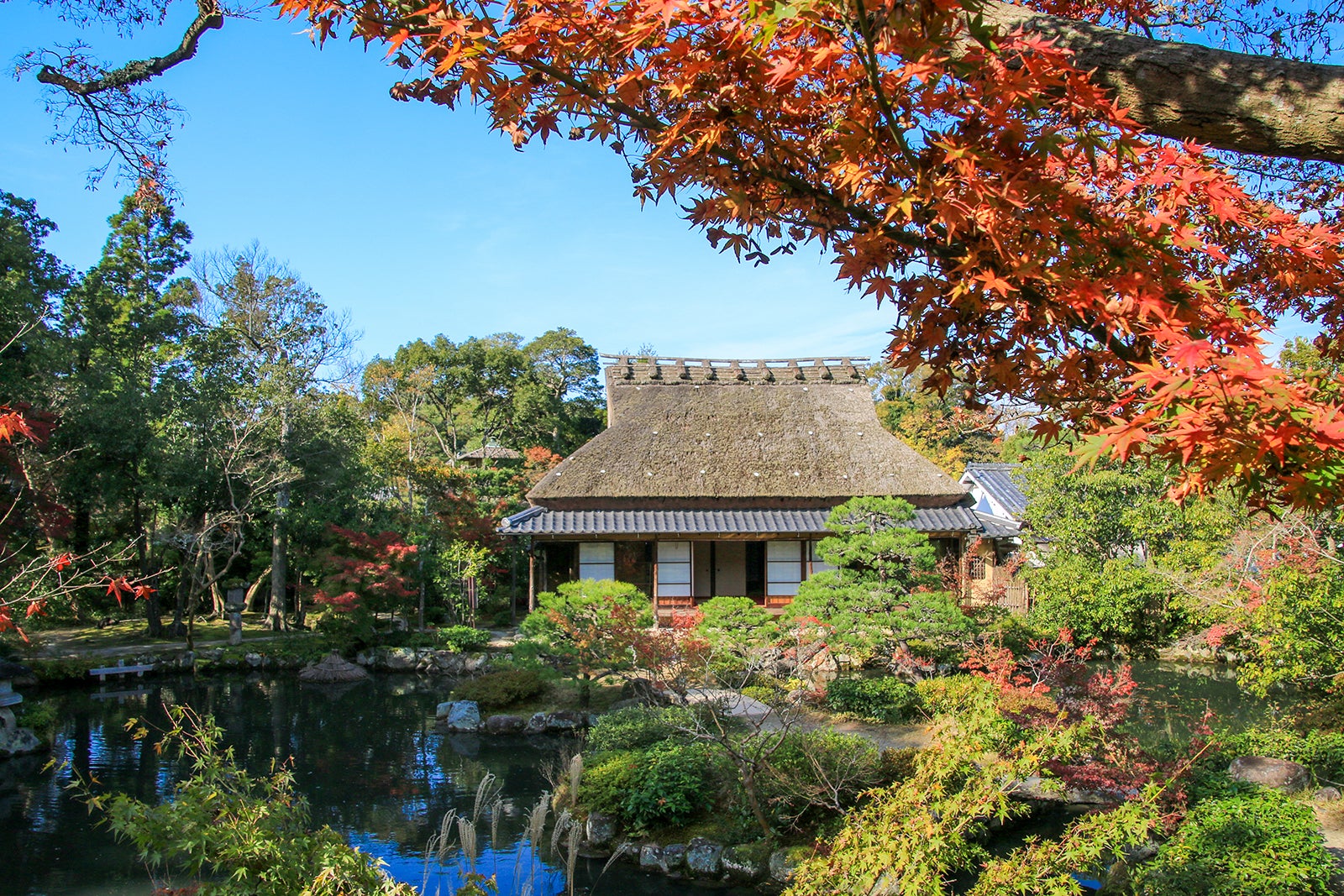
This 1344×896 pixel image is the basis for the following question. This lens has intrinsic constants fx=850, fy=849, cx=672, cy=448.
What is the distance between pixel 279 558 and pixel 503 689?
7491mm

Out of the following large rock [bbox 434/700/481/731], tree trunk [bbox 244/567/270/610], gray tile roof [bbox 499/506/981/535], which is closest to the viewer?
large rock [bbox 434/700/481/731]

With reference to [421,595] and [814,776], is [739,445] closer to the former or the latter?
[421,595]

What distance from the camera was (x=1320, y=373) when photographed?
1.82m

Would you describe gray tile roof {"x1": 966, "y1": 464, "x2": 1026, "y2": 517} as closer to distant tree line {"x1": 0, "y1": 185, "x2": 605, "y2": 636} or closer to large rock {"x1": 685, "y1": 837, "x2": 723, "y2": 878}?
distant tree line {"x1": 0, "y1": 185, "x2": 605, "y2": 636}

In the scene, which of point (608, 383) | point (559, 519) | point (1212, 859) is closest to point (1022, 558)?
point (559, 519)

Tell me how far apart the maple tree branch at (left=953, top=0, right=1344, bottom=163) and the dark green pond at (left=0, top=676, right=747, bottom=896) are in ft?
12.5

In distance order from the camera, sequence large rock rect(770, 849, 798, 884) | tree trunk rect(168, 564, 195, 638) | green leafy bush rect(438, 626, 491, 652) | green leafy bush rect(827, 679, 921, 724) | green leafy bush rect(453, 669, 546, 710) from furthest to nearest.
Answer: tree trunk rect(168, 564, 195, 638) < green leafy bush rect(438, 626, 491, 652) < green leafy bush rect(453, 669, 546, 710) < green leafy bush rect(827, 679, 921, 724) < large rock rect(770, 849, 798, 884)

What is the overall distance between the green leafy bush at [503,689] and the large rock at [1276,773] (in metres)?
8.02

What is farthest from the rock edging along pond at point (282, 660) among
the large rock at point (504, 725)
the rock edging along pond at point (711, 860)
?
the rock edging along pond at point (711, 860)

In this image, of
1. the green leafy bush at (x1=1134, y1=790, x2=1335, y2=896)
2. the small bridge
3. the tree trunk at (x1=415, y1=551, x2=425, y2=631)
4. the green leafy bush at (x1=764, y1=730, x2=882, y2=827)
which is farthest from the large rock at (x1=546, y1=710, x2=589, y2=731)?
the small bridge

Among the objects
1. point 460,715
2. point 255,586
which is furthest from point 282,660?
point 460,715

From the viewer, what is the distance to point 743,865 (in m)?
6.14

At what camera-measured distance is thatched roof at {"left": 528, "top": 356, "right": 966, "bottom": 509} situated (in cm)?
1711

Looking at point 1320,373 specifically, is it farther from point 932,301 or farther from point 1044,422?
point 932,301
